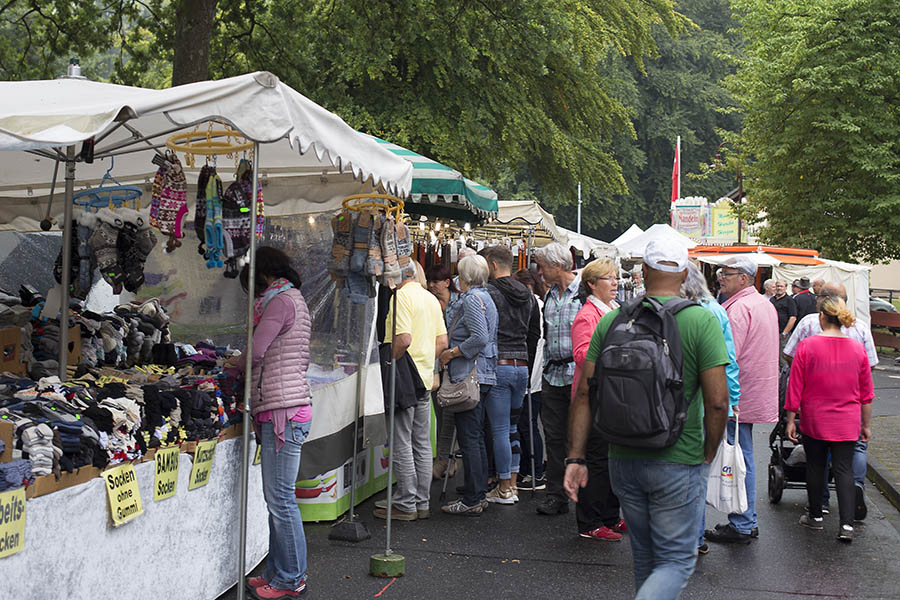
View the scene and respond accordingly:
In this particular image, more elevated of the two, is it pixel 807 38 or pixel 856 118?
pixel 807 38

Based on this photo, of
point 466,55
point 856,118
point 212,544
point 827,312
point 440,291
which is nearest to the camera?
point 212,544

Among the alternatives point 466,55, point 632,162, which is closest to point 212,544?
point 466,55

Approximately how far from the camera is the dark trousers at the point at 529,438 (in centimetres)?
888

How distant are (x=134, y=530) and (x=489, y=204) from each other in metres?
5.27

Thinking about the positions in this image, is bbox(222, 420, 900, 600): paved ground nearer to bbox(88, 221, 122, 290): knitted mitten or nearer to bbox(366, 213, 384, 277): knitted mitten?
bbox(366, 213, 384, 277): knitted mitten

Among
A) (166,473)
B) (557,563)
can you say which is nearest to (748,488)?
(557,563)

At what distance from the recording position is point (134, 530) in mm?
4648

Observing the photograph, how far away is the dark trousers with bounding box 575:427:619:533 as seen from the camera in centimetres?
700

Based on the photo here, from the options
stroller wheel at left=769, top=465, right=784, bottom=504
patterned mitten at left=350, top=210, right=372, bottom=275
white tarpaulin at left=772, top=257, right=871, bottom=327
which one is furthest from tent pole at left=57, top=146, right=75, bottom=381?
white tarpaulin at left=772, top=257, right=871, bottom=327

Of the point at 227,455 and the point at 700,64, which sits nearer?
the point at 227,455

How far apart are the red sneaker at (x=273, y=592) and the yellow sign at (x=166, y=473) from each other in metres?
0.92

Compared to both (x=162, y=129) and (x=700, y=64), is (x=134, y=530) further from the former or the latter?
(x=700, y=64)

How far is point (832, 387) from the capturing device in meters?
7.07

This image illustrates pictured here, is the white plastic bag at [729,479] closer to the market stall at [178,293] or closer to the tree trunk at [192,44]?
the market stall at [178,293]
